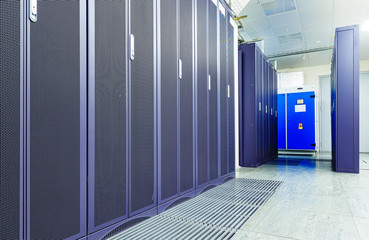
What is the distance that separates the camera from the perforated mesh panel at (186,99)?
2.70 meters

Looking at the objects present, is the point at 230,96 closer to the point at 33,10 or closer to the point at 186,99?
the point at 186,99

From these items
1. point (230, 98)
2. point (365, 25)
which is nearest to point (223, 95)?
point (230, 98)

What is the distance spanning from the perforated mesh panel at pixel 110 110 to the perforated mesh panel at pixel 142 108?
116mm

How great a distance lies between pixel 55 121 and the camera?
1.42 meters

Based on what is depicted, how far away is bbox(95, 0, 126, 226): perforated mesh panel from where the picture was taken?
169 cm

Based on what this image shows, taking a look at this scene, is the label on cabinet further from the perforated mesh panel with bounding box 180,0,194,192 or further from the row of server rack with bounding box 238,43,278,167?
the perforated mesh panel with bounding box 180,0,194,192

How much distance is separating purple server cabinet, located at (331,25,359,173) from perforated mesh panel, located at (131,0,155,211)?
394 cm

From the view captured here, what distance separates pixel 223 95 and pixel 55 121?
2757mm

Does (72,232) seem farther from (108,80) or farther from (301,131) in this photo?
(301,131)

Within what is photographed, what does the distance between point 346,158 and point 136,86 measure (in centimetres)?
434

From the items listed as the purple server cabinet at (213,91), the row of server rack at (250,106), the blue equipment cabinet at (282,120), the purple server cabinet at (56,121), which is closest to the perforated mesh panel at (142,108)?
the purple server cabinet at (56,121)

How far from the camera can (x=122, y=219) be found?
186cm

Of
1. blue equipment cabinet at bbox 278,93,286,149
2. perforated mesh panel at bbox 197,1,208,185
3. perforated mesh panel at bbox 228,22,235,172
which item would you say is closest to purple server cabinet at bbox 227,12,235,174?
perforated mesh panel at bbox 228,22,235,172

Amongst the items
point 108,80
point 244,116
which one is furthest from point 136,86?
point 244,116
